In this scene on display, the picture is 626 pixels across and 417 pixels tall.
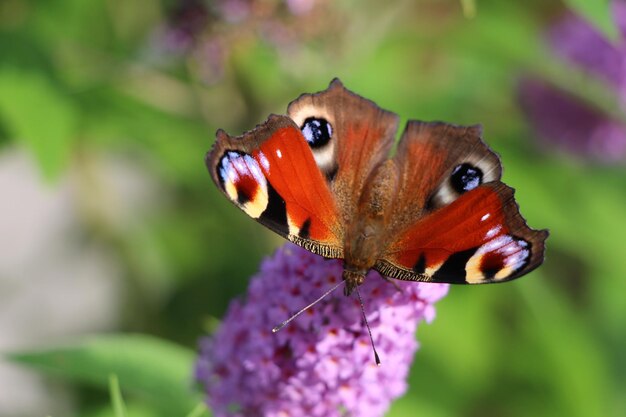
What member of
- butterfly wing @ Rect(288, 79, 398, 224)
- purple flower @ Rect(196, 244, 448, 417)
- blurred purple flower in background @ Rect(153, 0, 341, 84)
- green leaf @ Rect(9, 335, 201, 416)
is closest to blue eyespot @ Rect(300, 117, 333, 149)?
butterfly wing @ Rect(288, 79, 398, 224)

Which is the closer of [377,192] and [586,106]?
[377,192]

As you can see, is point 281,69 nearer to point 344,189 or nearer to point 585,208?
point 344,189

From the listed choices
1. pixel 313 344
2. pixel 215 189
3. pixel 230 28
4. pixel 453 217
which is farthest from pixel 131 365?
pixel 215 189

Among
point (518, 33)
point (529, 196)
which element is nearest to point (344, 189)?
point (529, 196)

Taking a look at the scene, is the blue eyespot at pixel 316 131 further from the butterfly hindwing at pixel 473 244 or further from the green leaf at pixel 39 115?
the green leaf at pixel 39 115

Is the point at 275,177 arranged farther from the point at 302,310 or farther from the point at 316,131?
the point at 302,310
